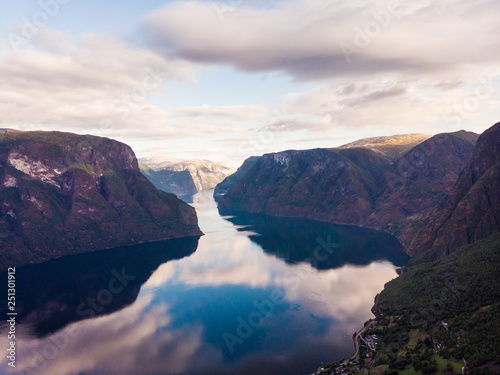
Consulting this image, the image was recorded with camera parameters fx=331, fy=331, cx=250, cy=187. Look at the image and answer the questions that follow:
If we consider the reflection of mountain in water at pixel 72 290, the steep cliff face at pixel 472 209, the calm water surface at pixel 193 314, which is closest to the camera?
the calm water surface at pixel 193 314

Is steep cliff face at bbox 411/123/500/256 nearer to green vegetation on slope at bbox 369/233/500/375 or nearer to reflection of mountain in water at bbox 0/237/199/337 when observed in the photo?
green vegetation on slope at bbox 369/233/500/375

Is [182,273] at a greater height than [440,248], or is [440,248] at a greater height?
[440,248]

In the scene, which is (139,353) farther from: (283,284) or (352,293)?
(352,293)

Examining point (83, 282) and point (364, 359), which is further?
point (83, 282)

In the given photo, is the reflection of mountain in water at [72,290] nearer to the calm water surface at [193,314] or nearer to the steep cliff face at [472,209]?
the calm water surface at [193,314]

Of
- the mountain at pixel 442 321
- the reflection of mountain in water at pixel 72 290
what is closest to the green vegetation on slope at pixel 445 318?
the mountain at pixel 442 321

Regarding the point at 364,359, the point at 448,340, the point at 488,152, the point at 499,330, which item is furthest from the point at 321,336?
the point at 488,152

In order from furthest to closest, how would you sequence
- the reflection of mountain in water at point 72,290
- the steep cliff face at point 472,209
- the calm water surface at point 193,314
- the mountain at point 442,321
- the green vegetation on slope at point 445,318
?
the steep cliff face at point 472,209, the reflection of mountain in water at point 72,290, the calm water surface at point 193,314, the green vegetation on slope at point 445,318, the mountain at point 442,321
